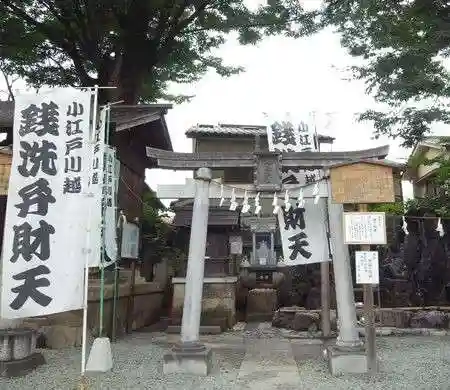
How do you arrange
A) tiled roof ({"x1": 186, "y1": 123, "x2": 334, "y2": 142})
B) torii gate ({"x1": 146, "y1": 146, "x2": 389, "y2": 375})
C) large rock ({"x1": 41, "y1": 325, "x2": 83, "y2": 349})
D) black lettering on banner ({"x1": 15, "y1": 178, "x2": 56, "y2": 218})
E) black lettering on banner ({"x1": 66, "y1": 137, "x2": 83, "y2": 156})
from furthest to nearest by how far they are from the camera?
1. tiled roof ({"x1": 186, "y1": 123, "x2": 334, "y2": 142})
2. large rock ({"x1": 41, "y1": 325, "x2": 83, "y2": 349})
3. torii gate ({"x1": 146, "y1": 146, "x2": 389, "y2": 375})
4. black lettering on banner ({"x1": 66, "y1": 137, "x2": 83, "y2": 156})
5. black lettering on banner ({"x1": 15, "y1": 178, "x2": 56, "y2": 218})

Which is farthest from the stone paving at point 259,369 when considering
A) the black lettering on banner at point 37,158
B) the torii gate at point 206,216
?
the black lettering on banner at point 37,158

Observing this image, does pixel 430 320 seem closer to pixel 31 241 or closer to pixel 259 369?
pixel 259 369

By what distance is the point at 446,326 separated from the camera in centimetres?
1171

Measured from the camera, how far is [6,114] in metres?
9.62

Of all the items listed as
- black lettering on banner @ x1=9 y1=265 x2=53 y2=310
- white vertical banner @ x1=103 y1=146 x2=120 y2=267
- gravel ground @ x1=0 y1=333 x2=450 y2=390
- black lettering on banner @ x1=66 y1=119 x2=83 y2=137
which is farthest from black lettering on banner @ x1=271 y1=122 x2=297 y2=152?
black lettering on banner @ x1=9 y1=265 x2=53 y2=310

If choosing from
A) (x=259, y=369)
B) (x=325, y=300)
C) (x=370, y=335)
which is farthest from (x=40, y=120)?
(x=325, y=300)

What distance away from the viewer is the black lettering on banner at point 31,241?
6.73m

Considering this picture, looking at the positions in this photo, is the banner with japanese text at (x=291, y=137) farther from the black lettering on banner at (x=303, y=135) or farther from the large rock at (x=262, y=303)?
the large rock at (x=262, y=303)

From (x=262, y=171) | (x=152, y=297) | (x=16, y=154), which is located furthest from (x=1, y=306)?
(x=152, y=297)

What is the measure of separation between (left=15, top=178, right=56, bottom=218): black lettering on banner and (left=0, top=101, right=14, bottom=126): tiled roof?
310 centimetres

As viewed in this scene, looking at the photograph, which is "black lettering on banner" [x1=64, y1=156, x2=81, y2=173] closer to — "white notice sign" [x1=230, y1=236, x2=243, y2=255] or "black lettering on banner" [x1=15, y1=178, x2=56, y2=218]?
"black lettering on banner" [x1=15, y1=178, x2=56, y2=218]

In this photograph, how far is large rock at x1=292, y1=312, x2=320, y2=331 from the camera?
40.7ft

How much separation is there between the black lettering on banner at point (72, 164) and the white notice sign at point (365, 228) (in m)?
4.55

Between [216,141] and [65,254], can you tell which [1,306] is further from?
[216,141]
